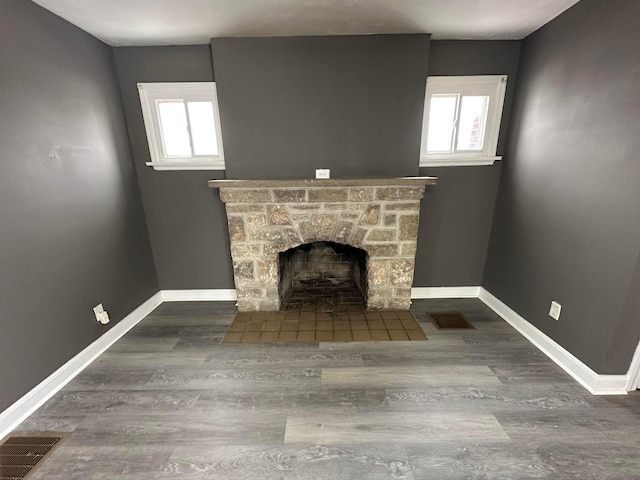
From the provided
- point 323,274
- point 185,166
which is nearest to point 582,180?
point 323,274

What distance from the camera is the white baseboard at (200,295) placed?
291 centimetres

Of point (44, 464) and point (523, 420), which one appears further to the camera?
point (523, 420)

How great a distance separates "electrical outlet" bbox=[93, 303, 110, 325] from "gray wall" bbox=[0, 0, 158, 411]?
42 mm

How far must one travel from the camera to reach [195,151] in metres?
2.57

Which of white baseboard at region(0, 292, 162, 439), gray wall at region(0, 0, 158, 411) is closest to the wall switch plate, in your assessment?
gray wall at region(0, 0, 158, 411)

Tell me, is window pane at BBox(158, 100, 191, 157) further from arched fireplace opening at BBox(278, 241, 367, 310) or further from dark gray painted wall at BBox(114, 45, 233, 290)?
arched fireplace opening at BBox(278, 241, 367, 310)

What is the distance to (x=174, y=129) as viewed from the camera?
2533 millimetres

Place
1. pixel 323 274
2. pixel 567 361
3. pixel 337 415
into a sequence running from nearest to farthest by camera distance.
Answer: pixel 337 415
pixel 567 361
pixel 323 274

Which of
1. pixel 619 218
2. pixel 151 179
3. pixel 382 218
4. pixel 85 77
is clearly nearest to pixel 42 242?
pixel 151 179

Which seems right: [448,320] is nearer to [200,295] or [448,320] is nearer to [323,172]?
[323,172]

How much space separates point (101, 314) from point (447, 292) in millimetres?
3308

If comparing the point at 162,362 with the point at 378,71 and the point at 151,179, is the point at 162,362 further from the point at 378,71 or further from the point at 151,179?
the point at 378,71

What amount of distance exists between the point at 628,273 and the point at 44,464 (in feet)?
10.9

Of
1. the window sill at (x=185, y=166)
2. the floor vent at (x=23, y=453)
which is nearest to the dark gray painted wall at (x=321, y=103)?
the window sill at (x=185, y=166)
